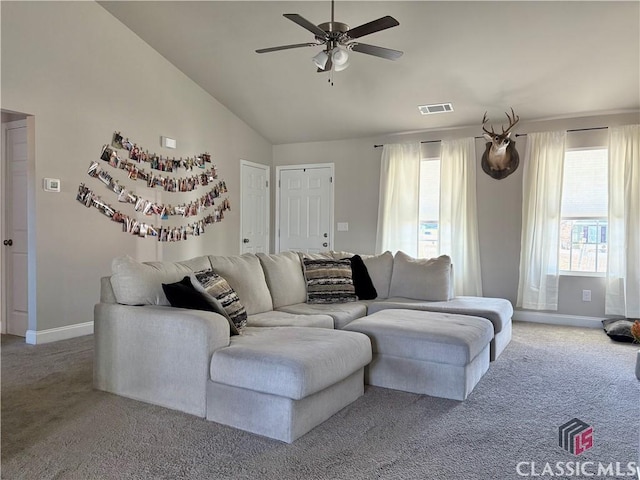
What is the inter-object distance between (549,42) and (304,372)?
12.5 ft

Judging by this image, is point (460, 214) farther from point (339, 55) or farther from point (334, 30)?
point (334, 30)

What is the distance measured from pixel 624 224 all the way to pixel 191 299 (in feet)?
15.4

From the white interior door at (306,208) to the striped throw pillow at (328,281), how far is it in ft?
8.42

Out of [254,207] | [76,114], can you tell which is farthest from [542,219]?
[76,114]

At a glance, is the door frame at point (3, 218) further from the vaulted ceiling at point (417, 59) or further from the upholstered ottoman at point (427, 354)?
the upholstered ottoman at point (427, 354)

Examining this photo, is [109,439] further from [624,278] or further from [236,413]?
[624,278]

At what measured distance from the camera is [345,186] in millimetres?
6801

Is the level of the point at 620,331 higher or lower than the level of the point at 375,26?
lower

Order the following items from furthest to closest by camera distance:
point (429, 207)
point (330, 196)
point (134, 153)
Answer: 1. point (330, 196)
2. point (429, 207)
3. point (134, 153)

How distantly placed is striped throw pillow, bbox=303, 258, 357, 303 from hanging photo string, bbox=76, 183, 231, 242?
2.04 m

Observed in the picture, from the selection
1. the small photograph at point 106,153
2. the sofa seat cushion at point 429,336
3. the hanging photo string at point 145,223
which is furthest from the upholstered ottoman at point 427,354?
the small photograph at point 106,153

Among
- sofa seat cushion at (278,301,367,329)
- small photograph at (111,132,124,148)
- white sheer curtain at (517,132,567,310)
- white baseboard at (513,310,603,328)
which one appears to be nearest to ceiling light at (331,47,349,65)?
sofa seat cushion at (278,301,367,329)

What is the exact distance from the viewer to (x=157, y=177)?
5.38m

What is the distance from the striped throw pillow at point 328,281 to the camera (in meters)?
4.16
